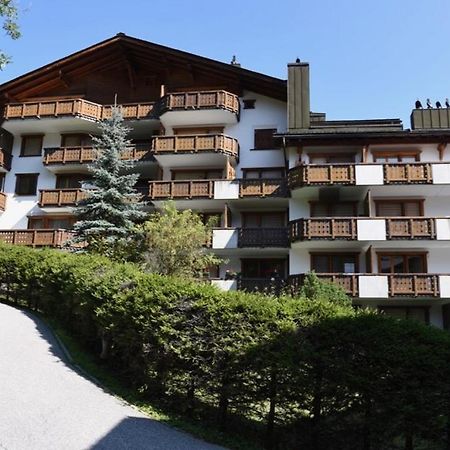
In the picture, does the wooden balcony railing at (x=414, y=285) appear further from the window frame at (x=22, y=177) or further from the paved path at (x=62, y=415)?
the window frame at (x=22, y=177)

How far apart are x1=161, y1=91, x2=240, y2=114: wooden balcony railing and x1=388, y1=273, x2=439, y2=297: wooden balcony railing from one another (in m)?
13.1

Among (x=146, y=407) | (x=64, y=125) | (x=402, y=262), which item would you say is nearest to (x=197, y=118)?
(x=64, y=125)

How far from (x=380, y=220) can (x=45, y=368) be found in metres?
16.7

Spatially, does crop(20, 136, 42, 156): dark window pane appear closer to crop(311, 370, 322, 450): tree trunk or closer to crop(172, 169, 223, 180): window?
crop(172, 169, 223, 180): window

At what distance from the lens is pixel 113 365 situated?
1385 cm

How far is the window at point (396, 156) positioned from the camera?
86.4 feet

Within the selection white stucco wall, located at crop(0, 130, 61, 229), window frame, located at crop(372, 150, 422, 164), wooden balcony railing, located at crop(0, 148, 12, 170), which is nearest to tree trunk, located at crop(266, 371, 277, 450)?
window frame, located at crop(372, 150, 422, 164)

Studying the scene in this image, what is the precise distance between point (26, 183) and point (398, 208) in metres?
22.0

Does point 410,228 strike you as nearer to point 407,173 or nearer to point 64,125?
point 407,173

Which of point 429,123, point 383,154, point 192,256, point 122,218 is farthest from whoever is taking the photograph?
point 429,123

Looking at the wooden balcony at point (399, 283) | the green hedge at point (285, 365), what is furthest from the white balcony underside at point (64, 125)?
the green hedge at point (285, 365)

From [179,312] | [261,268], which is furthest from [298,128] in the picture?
[179,312]

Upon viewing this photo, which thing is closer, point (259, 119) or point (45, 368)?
point (45, 368)

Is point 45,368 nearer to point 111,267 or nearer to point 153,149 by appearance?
point 111,267
